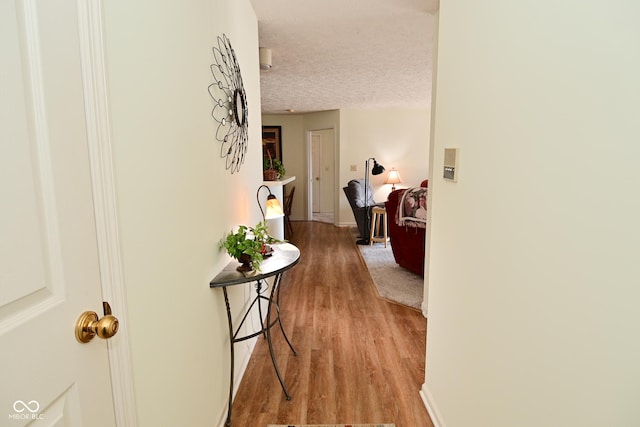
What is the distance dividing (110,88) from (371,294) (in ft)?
10.3

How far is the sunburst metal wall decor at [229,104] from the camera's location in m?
1.69

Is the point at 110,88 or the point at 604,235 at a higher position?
the point at 110,88

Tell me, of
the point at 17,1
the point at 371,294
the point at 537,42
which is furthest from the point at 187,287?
the point at 371,294

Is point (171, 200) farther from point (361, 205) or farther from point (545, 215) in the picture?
point (361, 205)

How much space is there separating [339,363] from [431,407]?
2.25ft

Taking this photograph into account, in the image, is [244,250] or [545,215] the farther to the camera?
[244,250]

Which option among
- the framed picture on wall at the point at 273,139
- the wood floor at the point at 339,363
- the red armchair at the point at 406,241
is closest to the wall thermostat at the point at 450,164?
the wood floor at the point at 339,363

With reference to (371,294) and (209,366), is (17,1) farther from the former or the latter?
(371,294)

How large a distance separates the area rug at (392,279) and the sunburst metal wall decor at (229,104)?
219 centimetres

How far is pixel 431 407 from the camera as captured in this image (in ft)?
6.05

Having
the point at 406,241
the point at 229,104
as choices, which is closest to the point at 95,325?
the point at 229,104

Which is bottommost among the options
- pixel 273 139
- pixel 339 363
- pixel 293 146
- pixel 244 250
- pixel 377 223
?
pixel 339 363

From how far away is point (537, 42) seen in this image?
953 millimetres

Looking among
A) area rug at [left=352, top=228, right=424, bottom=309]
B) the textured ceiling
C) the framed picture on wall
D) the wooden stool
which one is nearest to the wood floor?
area rug at [left=352, top=228, right=424, bottom=309]
